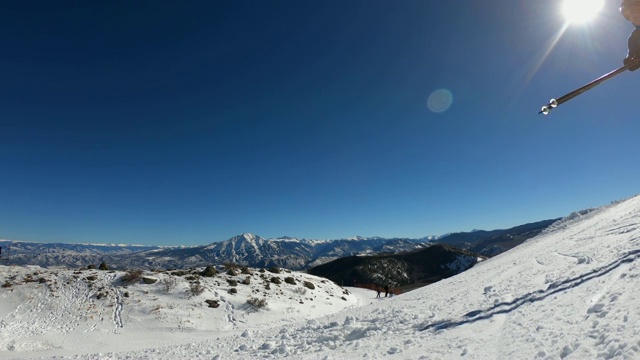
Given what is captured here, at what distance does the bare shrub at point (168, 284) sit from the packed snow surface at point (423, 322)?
1910 mm

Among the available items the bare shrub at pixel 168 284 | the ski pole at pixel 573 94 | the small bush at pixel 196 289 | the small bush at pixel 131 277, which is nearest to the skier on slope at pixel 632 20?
the ski pole at pixel 573 94

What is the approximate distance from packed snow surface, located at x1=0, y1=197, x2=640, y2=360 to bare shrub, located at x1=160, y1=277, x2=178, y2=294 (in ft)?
6.27

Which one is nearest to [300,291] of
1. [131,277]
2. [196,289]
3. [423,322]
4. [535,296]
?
[196,289]

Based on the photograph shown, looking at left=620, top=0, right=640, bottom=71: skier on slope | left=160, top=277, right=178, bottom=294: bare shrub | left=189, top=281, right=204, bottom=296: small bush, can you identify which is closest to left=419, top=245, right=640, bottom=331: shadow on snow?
left=620, top=0, right=640, bottom=71: skier on slope

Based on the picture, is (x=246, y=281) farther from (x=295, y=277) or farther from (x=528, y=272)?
(x=528, y=272)

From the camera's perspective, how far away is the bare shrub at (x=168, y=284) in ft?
104

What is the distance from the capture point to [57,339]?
22.2m

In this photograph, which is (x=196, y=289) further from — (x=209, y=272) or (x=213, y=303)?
(x=209, y=272)

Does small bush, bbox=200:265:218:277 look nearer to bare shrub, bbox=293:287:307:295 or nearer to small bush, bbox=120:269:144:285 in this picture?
small bush, bbox=120:269:144:285

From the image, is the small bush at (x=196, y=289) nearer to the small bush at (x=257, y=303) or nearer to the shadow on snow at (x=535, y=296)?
the small bush at (x=257, y=303)

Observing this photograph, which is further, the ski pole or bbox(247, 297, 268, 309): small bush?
bbox(247, 297, 268, 309): small bush

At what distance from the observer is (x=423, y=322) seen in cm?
1138

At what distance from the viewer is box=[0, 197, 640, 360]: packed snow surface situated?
6872mm

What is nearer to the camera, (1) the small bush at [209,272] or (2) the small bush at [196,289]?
(2) the small bush at [196,289]
